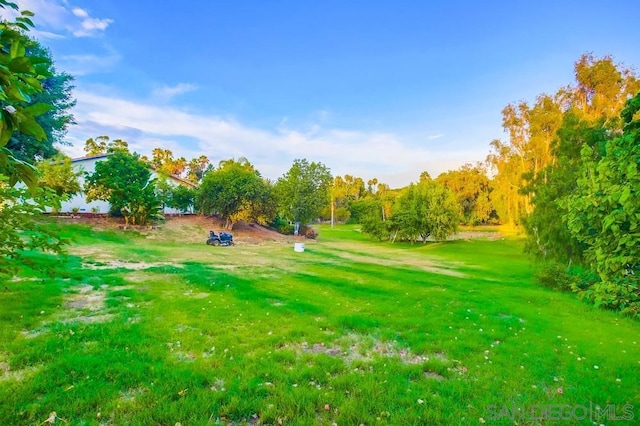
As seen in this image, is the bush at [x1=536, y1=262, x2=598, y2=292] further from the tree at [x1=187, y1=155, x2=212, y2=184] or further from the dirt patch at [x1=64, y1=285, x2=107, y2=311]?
the tree at [x1=187, y1=155, x2=212, y2=184]

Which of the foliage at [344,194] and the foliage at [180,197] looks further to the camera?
the foliage at [344,194]

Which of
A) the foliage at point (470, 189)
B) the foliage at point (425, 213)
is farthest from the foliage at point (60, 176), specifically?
the foliage at point (470, 189)

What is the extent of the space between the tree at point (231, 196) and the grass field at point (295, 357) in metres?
23.1

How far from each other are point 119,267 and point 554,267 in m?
17.9

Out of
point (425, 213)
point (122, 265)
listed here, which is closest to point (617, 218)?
point (122, 265)

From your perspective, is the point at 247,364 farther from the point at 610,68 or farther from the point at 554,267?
the point at 610,68

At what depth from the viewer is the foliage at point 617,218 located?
2453 mm

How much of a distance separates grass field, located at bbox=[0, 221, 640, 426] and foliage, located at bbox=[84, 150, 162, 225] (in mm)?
19979

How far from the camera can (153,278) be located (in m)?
10.7

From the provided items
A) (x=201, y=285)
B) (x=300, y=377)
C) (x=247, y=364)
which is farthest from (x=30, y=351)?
(x=201, y=285)

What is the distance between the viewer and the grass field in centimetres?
355

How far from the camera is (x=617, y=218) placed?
266 centimetres

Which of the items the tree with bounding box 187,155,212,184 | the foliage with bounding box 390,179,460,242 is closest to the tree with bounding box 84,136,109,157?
the tree with bounding box 187,155,212,184

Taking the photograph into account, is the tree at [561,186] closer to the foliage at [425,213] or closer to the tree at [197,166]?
the foliage at [425,213]
